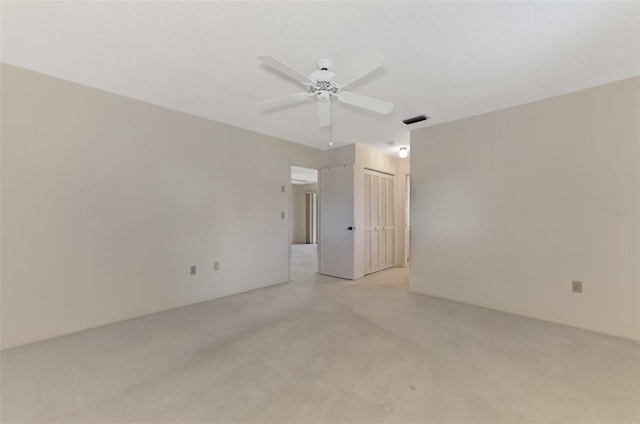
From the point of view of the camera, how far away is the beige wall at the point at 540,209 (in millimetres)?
2438

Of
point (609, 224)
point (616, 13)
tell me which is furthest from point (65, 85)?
point (609, 224)

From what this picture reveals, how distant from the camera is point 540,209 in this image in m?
2.85

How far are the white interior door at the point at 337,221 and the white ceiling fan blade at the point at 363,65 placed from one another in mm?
2683

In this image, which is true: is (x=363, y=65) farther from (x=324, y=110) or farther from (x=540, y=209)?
(x=540, y=209)

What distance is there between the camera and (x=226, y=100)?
2.84 m

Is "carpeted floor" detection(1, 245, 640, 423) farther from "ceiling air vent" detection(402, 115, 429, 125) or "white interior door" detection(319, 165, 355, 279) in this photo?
"ceiling air vent" detection(402, 115, 429, 125)

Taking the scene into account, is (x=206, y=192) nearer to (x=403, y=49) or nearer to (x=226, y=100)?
(x=226, y=100)

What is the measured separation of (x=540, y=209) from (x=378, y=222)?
258 centimetres

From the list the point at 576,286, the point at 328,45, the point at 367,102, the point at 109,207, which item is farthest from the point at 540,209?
the point at 109,207

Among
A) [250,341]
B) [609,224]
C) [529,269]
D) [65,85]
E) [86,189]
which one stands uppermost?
[65,85]

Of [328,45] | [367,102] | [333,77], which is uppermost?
[328,45]

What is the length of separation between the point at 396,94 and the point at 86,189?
10.6 feet

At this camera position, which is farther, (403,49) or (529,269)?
(529,269)

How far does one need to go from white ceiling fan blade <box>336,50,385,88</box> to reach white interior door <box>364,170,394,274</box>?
2.97 metres
